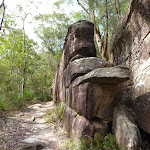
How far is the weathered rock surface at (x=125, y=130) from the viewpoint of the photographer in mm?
2096

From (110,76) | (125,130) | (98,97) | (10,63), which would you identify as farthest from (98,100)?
(10,63)

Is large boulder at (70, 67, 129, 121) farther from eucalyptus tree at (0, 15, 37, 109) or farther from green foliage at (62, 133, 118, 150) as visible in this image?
eucalyptus tree at (0, 15, 37, 109)

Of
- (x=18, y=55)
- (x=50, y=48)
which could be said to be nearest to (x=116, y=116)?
(x=18, y=55)

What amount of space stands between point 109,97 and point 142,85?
0.83 metres

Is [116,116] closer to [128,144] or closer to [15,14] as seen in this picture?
[128,144]

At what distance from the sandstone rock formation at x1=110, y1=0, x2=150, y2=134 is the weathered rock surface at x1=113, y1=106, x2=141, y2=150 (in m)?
0.22

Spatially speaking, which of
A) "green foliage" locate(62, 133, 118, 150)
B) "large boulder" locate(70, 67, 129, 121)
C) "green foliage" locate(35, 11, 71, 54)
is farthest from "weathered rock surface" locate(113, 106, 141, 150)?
"green foliage" locate(35, 11, 71, 54)

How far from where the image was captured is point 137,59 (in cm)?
274

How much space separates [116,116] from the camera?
278cm

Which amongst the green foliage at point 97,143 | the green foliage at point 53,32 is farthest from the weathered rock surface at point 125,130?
the green foliage at point 53,32

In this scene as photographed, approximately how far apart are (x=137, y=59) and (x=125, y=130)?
161cm

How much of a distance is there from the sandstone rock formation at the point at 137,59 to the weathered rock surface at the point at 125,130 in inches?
8.8

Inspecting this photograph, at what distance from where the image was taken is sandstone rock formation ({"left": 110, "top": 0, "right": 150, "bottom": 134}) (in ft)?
7.67

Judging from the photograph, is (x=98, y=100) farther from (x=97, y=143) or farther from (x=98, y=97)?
(x=97, y=143)
